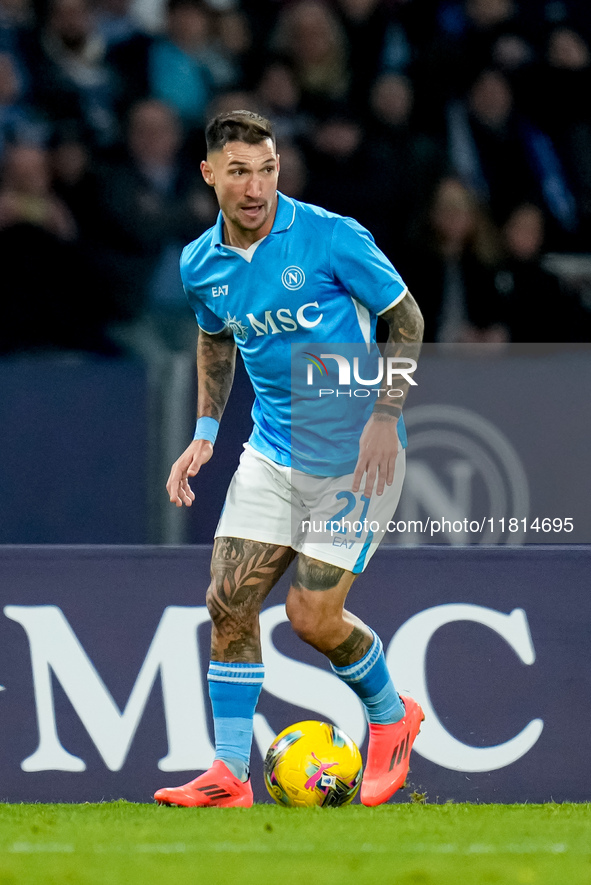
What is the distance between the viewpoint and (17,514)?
434 cm

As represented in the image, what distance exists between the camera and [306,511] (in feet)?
12.5

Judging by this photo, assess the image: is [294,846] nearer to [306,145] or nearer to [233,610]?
[233,610]

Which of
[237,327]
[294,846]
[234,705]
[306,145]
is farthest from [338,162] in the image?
[294,846]

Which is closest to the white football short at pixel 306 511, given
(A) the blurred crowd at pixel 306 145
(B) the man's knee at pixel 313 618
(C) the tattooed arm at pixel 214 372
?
(B) the man's knee at pixel 313 618

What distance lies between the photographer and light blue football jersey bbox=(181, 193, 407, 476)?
3.70 meters

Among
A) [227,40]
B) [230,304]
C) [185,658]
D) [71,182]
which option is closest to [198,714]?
[185,658]

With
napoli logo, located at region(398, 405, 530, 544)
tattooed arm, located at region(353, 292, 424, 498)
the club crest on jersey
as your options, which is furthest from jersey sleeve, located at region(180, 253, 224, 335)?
napoli logo, located at region(398, 405, 530, 544)

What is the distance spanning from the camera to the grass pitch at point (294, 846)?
7.92 ft

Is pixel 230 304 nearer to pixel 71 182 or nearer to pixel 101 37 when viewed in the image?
pixel 71 182

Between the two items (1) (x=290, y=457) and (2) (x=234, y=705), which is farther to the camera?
(1) (x=290, y=457)

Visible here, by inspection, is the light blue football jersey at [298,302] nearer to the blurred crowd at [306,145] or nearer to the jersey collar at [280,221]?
the jersey collar at [280,221]

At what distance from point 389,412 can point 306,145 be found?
2831 mm

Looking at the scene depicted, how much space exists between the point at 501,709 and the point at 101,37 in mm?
4057

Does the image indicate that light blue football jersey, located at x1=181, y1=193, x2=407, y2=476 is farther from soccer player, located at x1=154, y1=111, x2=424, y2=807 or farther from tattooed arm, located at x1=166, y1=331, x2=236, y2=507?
tattooed arm, located at x1=166, y1=331, x2=236, y2=507
